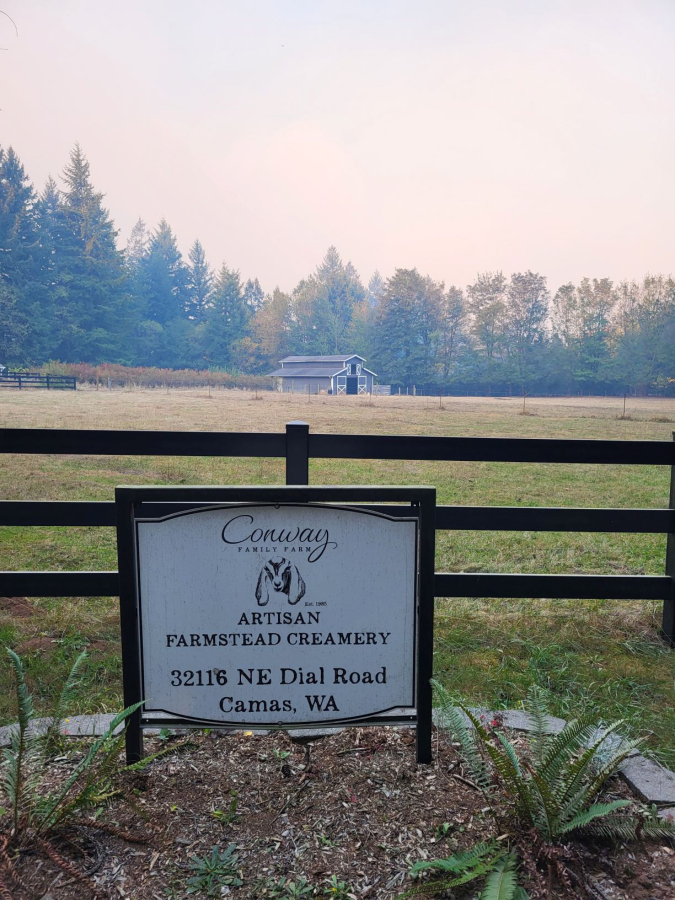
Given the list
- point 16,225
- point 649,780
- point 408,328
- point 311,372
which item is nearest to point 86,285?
point 16,225

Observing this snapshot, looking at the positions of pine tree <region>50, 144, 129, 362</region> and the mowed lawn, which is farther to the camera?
pine tree <region>50, 144, 129, 362</region>

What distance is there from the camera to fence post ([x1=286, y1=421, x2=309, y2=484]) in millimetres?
3266

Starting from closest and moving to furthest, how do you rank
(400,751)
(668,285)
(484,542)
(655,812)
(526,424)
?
(655,812)
(400,751)
(484,542)
(526,424)
(668,285)

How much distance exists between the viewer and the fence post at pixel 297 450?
327 centimetres

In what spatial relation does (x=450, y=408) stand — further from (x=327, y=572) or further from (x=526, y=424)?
(x=327, y=572)

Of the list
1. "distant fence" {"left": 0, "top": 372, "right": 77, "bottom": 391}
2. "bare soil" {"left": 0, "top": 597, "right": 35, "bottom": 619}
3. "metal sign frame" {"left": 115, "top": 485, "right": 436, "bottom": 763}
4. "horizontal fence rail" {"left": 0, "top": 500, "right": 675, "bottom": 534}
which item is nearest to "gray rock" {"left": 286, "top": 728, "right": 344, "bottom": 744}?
"metal sign frame" {"left": 115, "top": 485, "right": 436, "bottom": 763}

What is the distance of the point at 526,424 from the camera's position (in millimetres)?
23594

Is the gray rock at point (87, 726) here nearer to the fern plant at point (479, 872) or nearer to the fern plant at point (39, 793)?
the fern plant at point (39, 793)

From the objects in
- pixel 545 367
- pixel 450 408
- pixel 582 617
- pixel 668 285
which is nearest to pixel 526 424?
pixel 450 408

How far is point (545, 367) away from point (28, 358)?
26.2m

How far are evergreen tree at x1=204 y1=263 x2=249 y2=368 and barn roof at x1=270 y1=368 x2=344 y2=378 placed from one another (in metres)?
5.58

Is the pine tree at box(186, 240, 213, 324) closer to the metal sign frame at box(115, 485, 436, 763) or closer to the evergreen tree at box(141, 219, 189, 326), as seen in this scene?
the evergreen tree at box(141, 219, 189, 326)

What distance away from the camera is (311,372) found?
33.3 metres

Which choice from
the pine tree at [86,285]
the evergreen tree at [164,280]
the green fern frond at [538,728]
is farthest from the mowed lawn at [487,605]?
the evergreen tree at [164,280]
